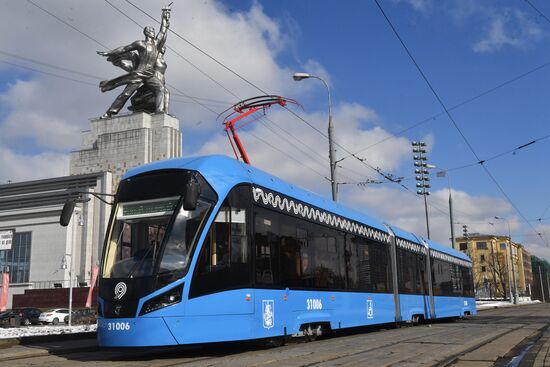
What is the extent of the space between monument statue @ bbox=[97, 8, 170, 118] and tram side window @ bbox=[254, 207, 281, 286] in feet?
162

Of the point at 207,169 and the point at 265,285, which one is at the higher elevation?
the point at 207,169

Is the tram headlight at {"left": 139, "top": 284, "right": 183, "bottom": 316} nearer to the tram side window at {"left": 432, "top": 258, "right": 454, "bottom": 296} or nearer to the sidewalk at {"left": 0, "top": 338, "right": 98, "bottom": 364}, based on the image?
the sidewalk at {"left": 0, "top": 338, "right": 98, "bottom": 364}

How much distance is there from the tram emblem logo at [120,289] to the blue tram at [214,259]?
0.7 inches

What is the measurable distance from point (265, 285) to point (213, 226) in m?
1.90

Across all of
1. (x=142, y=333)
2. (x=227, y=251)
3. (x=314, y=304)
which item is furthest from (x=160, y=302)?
(x=314, y=304)

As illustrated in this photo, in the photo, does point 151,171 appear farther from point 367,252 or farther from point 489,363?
point 367,252

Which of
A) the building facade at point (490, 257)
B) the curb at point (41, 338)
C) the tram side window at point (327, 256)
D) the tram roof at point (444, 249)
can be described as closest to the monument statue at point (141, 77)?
the tram roof at point (444, 249)

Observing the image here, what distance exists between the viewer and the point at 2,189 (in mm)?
62219

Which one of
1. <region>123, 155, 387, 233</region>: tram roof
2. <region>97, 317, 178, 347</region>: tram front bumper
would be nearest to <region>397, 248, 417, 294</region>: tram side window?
<region>123, 155, 387, 233</region>: tram roof

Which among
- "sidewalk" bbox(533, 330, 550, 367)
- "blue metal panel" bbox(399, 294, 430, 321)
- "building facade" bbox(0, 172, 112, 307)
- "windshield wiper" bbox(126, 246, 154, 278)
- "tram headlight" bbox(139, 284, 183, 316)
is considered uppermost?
"building facade" bbox(0, 172, 112, 307)

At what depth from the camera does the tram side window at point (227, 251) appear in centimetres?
985

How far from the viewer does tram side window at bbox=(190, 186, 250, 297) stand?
9852 mm

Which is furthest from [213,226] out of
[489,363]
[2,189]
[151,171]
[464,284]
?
[2,189]

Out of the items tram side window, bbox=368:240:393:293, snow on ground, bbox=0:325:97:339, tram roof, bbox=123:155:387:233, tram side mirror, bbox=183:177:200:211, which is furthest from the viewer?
tram side window, bbox=368:240:393:293
